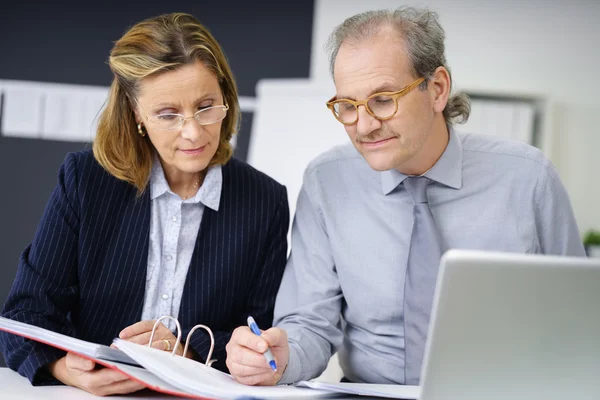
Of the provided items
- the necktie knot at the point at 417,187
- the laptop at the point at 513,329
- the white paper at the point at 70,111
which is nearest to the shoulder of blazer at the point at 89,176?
the necktie knot at the point at 417,187

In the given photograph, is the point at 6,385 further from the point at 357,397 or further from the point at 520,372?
the point at 520,372

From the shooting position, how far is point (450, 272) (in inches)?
35.9

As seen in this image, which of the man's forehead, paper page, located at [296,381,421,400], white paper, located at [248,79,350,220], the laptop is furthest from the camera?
white paper, located at [248,79,350,220]

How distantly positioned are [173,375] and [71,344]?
200 mm

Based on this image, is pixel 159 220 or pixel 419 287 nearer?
pixel 419 287

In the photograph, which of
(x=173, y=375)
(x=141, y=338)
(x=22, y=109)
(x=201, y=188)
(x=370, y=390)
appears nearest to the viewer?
(x=173, y=375)

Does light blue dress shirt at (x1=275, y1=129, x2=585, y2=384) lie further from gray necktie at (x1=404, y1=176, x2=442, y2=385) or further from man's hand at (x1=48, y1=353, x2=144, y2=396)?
man's hand at (x1=48, y1=353, x2=144, y2=396)

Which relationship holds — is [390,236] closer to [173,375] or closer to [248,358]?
[248,358]

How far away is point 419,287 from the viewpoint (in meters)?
1.57

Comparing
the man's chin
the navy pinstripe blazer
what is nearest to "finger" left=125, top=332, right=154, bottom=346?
the navy pinstripe blazer

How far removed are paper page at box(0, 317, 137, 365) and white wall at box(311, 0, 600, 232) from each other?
117 inches

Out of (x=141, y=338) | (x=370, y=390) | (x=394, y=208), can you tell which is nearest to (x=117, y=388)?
(x=141, y=338)

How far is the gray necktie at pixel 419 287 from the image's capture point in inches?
61.7

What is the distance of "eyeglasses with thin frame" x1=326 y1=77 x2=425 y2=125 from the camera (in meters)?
1.56
